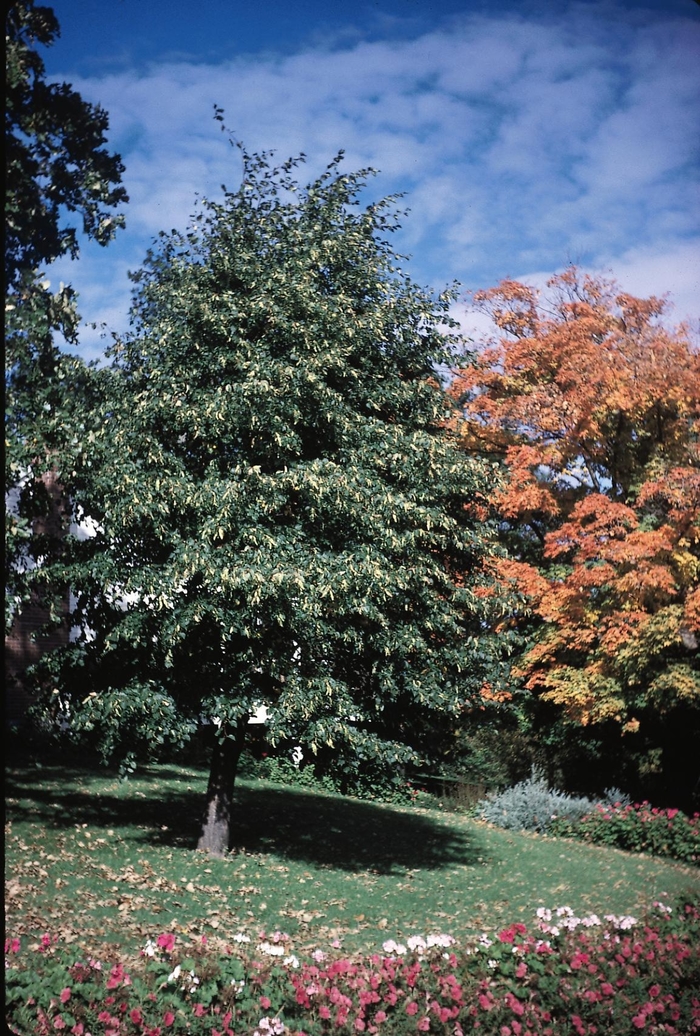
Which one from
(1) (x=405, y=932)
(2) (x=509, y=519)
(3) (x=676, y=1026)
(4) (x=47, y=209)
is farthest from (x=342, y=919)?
(2) (x=509, y=519)

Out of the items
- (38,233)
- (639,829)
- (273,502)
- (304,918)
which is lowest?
(639,829)

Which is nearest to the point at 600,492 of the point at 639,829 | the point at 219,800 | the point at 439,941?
the point at 639,829

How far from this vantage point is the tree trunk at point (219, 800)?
33.4ft

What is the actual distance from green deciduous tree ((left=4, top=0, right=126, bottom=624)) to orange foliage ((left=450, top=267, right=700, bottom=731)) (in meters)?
7.20

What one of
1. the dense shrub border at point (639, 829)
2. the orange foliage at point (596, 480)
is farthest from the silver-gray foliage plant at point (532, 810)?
the orange foliage at point (596, 480)

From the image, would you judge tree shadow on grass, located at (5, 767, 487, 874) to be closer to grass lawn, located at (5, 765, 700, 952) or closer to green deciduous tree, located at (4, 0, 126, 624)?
grass lawn, located at (5, 765, 700, 952)

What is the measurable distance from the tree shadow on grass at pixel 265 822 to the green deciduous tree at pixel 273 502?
4.66 feet

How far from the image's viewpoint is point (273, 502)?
8547mm

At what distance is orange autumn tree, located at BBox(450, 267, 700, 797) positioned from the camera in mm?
15109

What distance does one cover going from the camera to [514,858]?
13.3 meters

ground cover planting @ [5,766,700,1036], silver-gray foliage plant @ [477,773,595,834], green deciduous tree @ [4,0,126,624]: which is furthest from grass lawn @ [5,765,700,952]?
green deciduous tree @ [4,0,126,624]

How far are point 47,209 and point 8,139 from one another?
0.70 m

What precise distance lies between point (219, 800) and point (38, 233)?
665 cm

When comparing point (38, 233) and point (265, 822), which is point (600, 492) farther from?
point (38, 233)
